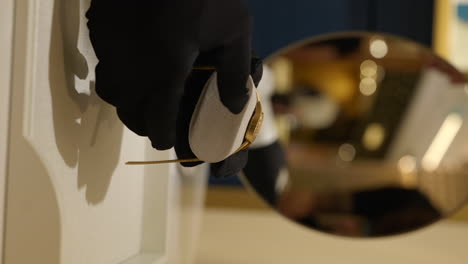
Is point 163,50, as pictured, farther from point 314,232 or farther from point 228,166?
point 314,232

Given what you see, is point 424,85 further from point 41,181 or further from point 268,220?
point 41,181

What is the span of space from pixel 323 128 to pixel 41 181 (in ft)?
3.25

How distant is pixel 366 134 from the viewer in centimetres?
138

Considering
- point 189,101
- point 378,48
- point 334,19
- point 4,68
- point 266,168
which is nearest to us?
point 4,68

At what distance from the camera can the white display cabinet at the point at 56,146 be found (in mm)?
465

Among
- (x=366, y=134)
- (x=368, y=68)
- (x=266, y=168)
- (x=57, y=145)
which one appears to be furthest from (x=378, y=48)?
(x=57, y=145)

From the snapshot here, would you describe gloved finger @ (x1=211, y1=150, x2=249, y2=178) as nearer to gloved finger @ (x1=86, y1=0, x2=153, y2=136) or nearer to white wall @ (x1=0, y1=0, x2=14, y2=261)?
gloved finger @ (x1=86, y1=0, x2=153, y2=136)

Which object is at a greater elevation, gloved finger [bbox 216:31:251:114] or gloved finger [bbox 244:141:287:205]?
gloved finger [bbox 216:31:251:114]

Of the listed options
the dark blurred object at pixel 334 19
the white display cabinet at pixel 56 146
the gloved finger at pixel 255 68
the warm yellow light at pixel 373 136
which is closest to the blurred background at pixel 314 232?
the dark blurred object at pixel 334 19

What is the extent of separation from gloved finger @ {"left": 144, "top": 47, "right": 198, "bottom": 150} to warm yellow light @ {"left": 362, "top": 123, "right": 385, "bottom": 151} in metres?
0.94

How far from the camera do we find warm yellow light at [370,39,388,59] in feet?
4.29

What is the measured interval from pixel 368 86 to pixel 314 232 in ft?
1.28

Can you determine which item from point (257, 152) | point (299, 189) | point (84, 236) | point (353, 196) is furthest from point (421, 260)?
point (84, 236)

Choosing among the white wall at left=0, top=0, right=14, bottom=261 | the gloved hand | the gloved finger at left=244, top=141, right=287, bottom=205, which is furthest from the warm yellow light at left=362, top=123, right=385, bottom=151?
the white wall at left=0, top=0, right=14, bottom=261
